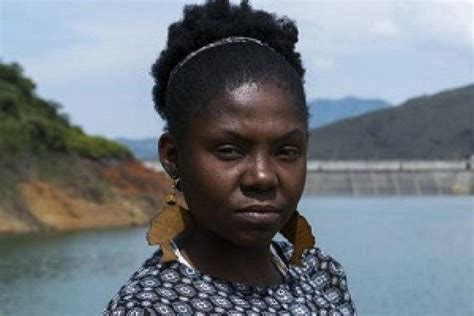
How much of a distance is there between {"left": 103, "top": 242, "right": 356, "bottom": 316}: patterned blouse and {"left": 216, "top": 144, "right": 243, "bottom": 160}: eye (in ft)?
0.66

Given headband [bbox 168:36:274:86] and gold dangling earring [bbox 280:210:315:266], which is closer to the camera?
headband [bbox 168:36:274:86]

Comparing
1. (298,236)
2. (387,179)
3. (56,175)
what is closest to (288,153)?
(298,236)

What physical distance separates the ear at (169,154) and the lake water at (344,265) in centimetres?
1492

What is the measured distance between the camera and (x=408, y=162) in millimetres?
104000

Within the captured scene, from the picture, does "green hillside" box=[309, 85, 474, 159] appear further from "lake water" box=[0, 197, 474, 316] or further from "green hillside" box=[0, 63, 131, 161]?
"lake water" box=[0, 197, 474, 316]

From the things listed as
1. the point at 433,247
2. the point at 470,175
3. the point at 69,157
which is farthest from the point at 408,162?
the point at 433,247

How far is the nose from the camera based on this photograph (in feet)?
6.19

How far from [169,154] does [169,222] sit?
0.12 m

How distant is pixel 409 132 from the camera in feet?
478

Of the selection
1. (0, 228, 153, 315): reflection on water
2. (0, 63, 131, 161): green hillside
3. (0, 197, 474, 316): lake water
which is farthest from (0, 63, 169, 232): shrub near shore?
(0, 228, 153, 315): reflection on water

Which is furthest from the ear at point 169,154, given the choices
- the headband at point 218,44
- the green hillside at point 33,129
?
the green hillside at point 33,129

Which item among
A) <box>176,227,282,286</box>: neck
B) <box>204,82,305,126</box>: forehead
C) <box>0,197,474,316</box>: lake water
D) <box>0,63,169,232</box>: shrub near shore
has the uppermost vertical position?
<box>0,63,169,232</box>: shrub near shore

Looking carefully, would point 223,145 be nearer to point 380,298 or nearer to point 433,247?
point 380,298

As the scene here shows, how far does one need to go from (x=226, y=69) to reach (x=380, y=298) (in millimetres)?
17363
